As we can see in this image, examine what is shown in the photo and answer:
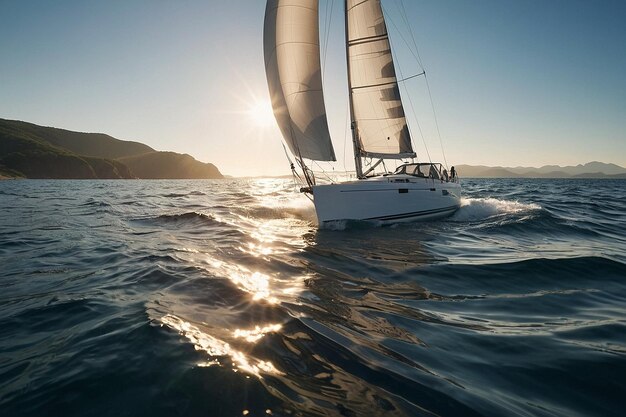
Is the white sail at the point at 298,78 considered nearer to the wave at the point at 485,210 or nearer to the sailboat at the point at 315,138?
the sailboat at the point at 315,138

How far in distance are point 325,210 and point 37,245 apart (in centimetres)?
863

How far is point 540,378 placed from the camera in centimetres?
279

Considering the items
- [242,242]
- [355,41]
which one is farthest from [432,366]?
[355,41]

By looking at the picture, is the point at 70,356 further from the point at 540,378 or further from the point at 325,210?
the point at 325,210

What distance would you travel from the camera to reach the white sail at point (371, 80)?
15.7m

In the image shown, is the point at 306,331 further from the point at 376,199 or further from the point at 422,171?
the point at 422,171

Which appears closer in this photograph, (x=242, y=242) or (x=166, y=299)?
(x=166, y=299)

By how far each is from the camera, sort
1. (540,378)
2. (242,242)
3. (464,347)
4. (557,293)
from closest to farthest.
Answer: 1. (540,378)
2. (464,347)
3. (557,293)
4. (242,242)

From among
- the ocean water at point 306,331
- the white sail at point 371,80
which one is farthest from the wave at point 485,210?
the ocean water at point 306,331

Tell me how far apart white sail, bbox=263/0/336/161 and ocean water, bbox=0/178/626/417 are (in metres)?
6.07

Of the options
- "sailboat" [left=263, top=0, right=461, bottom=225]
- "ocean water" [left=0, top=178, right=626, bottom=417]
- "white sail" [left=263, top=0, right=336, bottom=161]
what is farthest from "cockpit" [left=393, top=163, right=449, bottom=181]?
"ocean water" [left=0, top=178, right=626, bottom=417]

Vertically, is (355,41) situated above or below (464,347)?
above

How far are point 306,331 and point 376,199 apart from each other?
9323mm

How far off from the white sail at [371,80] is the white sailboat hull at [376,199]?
3421 millimetres
